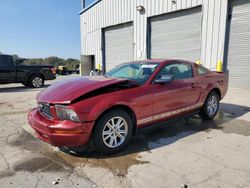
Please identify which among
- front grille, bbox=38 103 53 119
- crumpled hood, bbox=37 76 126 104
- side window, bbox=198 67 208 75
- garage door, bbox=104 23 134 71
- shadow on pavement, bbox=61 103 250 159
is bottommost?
shadow on pavement, bbox=61 103 250 159

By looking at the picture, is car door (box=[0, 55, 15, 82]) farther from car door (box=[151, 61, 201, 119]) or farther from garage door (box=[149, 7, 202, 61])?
car door (box=[151, 61, 201, 119])

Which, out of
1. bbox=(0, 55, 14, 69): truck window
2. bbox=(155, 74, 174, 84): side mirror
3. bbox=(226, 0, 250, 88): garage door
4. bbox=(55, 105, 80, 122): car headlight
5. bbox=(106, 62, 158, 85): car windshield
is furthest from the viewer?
bbox=(0, 55, 14, 69): truck window

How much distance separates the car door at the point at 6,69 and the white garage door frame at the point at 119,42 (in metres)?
6.91

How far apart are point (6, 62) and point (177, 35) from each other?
28.1 feet

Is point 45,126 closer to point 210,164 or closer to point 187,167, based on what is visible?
point 187,167

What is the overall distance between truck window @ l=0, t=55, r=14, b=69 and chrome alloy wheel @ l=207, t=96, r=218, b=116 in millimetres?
9825

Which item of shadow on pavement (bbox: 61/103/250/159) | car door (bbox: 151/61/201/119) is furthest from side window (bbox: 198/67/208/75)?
shadow on pavement (bbox: 61/103/250/159)

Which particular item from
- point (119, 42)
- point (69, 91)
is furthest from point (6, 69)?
point (69, 91)

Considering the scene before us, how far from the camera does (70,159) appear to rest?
11.0 feet

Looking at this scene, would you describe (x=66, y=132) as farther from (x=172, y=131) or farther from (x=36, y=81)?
(x=36, y=81)

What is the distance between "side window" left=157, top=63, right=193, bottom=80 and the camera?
4.34 metres

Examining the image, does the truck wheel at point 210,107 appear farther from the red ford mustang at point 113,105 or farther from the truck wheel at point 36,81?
the truck wheel at point 36,81

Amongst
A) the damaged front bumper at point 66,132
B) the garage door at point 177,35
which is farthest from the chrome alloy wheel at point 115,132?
the garage door at point 177,35

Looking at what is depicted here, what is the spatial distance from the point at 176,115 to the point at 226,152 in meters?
1.16
